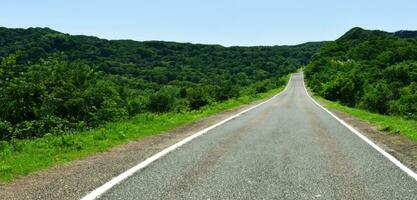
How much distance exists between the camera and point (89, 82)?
920 inches

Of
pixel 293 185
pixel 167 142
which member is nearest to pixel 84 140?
pixel 167 142

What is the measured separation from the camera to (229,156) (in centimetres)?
891

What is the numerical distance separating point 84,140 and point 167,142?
214 cm

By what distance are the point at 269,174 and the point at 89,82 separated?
18.0 m

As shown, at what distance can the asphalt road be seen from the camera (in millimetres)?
5766

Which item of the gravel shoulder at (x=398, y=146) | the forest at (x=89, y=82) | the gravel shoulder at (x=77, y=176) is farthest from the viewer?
the forest at (x=89, y=82)

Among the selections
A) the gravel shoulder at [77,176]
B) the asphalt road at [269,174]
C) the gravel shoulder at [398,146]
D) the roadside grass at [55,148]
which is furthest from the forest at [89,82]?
the gravel shoulder at [398,146]

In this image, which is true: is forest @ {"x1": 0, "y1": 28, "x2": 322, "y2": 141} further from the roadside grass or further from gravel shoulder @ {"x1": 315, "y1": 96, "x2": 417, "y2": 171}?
gravel shoulder @ {"x1": 315, "y1": 96, "x2": 417, "y2": 171}

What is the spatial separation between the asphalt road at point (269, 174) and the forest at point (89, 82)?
6994mm

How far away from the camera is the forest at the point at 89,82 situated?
1742cm

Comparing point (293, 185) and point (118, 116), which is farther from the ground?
point (293, 185)

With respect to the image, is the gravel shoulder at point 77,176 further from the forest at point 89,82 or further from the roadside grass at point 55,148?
the forest at point 89,82

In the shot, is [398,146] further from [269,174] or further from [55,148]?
[55,148]

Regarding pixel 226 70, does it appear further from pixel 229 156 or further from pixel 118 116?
pixel 229 156
